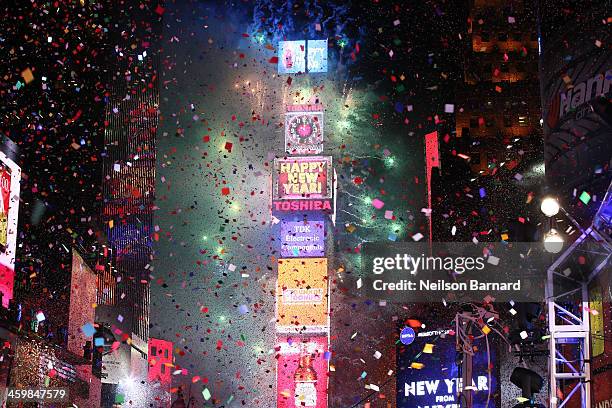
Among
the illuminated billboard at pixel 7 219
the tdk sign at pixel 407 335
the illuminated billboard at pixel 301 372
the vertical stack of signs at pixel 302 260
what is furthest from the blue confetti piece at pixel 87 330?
the tdk sign at pixel 407 335

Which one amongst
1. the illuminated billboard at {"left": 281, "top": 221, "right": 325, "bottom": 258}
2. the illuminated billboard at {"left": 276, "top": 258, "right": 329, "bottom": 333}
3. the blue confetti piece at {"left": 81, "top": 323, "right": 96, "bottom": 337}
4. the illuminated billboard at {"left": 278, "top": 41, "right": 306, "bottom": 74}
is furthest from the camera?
the illuminated billboard at {"left": 278, "top": 41, "right": 306, "bottom": 74}

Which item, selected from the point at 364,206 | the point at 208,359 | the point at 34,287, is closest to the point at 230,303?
the point at 208,359

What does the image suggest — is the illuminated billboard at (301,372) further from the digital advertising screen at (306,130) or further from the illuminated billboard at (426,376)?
the illuminated billboard at (426,376)

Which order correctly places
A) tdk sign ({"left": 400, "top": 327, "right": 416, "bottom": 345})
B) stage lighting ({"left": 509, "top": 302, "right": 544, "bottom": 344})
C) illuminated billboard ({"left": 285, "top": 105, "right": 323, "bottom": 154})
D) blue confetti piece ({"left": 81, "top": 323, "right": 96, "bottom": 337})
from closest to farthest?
stage lighting ({"left": 509, "top": 302, "right": 544, "bottom": 344}) < tdk sign ({"left": 400, "top": 327, "right": 416, "bottom": 345}) < blue confetti piece ({"left": 81, "top": 323, "right": 96, "bottom": 337}) < illuminated billboard ({"left": 285, "top": 105, "right": 323, "bottom": 154})

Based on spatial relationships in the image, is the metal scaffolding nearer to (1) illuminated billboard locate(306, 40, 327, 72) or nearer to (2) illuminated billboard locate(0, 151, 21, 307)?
(2) illuminated billboard locate(0, 151, 21, 307)

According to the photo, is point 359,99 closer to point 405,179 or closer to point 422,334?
point 405,179

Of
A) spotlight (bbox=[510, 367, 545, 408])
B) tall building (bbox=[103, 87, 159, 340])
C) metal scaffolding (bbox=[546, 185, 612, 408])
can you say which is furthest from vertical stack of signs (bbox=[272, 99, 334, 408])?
spotlight (bbox=[510, 367, 545, 408])

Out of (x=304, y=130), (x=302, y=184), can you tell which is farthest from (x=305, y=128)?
(x=302, y=184)

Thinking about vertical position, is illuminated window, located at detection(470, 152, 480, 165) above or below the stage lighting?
above
